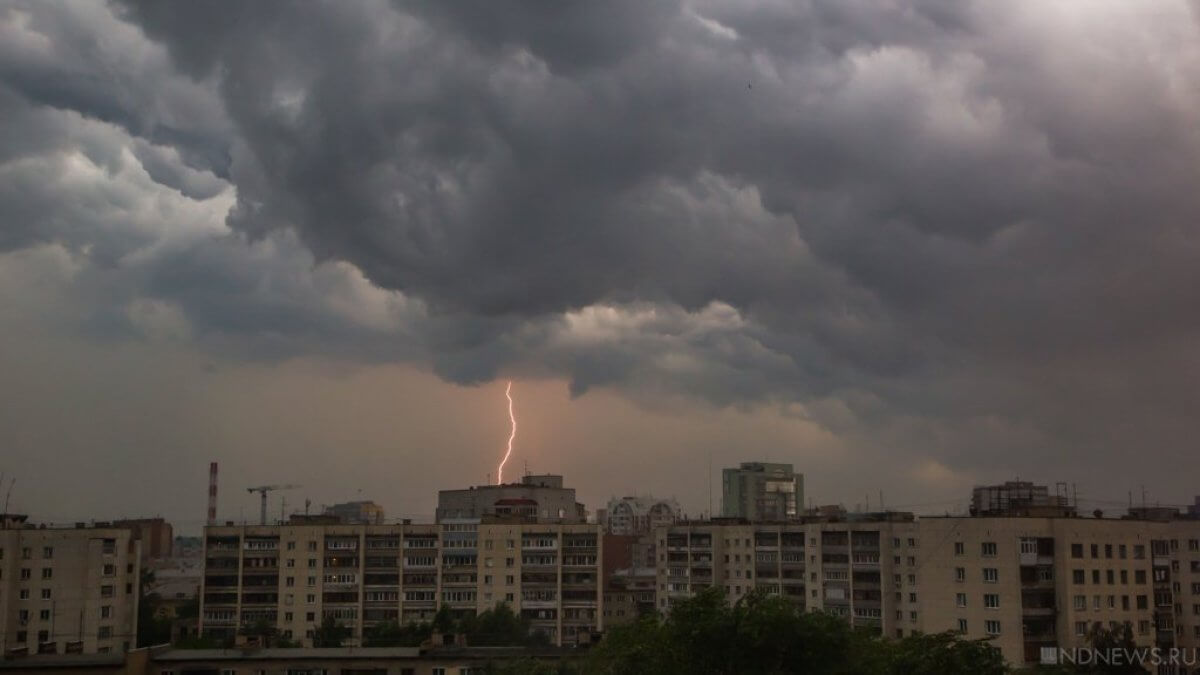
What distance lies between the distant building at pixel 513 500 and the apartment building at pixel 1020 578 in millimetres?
67043

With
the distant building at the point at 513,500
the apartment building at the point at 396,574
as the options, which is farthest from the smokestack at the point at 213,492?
the apartment building at the point at 396,574

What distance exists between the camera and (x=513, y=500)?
149 metres

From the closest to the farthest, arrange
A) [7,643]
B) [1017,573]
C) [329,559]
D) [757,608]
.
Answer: [757,608] → [1017,573] → [7,643] → [329,559]

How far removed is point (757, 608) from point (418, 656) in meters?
26.5

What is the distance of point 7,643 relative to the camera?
8731 cm

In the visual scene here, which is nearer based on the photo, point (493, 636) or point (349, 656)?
point (349, 656)

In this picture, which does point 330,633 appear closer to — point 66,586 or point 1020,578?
point 66,586

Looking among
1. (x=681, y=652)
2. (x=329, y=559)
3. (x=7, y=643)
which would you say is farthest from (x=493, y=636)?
(x=681, y=652)

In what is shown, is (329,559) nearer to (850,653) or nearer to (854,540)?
(854,540)

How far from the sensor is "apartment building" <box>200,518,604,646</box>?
106 meters

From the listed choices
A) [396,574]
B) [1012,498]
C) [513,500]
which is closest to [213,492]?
[513,500]

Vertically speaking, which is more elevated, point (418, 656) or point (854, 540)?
point (854, 540)

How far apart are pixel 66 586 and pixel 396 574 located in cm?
2878

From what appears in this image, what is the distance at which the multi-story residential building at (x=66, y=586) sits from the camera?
89.1 meters
